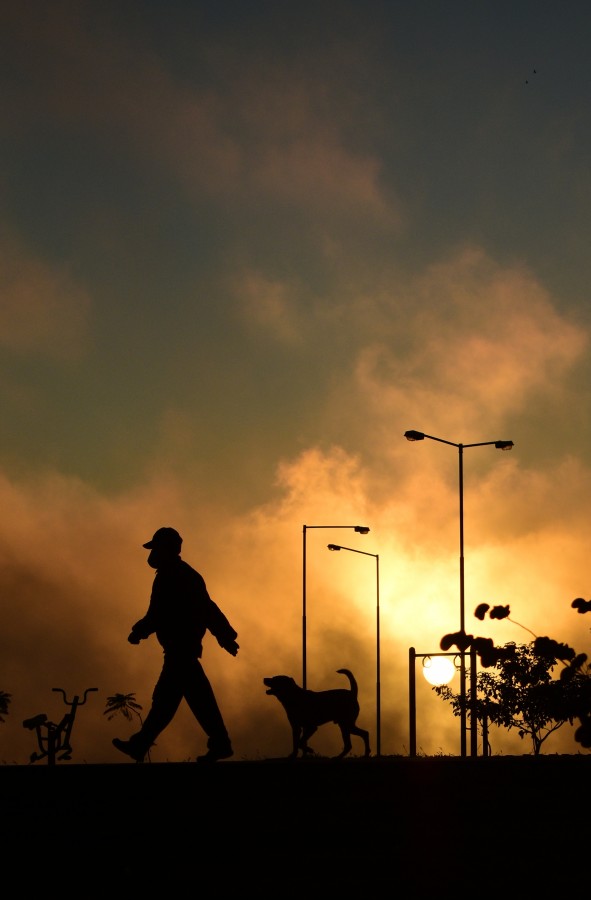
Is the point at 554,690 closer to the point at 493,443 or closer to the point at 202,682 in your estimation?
the point at 202,682

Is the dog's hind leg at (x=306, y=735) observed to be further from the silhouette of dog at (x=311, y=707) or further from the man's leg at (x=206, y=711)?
the man's leg at (x=206, y=711)

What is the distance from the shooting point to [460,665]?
4403 centimetres

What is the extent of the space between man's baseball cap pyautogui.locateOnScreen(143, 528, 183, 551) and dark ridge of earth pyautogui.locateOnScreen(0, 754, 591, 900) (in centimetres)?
273

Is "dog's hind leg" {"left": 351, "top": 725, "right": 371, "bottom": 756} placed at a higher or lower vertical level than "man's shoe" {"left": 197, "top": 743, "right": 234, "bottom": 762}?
higher

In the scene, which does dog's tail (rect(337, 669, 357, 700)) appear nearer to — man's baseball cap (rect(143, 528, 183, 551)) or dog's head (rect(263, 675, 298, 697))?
dog's head (rect(263, 675, 298, 697))

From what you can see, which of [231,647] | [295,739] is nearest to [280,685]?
[295,739]

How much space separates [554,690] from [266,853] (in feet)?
6.77

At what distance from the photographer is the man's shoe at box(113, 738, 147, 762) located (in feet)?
43.0

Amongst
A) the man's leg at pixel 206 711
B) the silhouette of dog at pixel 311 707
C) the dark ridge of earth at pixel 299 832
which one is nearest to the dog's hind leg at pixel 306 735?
the silhouette of dog at pixel 311 707

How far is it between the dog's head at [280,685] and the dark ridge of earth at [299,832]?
727 centimetres

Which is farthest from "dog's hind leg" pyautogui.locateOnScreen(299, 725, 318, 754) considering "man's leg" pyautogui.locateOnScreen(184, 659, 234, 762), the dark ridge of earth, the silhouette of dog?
the dark ridge of earth

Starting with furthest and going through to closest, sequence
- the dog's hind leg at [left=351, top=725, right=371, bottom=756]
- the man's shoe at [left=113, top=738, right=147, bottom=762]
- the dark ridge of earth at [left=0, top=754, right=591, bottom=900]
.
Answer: the dog's hind leg at [left=351, top=725, right=371, bottom=756], the man's shoe at [left=113, top=738, right=147, bottom=762], the dark ridge of earth at [left=0, top=754, right=591, bottom=900]

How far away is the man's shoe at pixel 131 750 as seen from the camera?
43.0ft

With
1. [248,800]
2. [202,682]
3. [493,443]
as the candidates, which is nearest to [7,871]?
[248,800]
